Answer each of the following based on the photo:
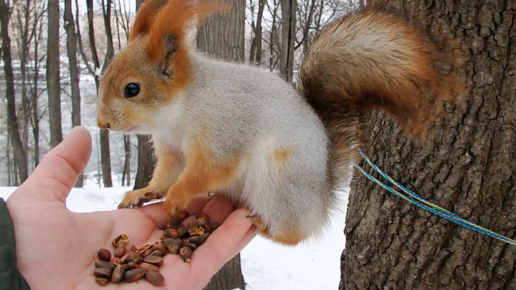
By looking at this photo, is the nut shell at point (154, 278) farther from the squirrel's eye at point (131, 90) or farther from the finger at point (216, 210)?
the squirrel's eye at point (131, 90)

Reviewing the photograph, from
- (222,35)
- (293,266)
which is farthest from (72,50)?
(293,266)

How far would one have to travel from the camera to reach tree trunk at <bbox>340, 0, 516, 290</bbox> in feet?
3.94

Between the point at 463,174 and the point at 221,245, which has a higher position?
the point at 463,174

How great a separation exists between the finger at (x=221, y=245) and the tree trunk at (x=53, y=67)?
15.5ft

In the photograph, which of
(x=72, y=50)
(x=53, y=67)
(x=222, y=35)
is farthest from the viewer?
(x=72, y=50)

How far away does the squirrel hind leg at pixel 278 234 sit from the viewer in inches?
48.3

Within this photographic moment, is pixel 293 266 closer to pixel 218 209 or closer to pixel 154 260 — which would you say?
pixel 218 209

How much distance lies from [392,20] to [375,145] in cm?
50

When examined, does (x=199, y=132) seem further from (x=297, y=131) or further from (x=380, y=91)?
(x=380, y=91)

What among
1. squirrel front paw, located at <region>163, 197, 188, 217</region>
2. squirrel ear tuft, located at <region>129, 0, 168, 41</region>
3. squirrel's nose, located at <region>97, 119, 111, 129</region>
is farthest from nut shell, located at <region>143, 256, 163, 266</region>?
squirrel ear tuft, located at <region>129, 0, 168, 41</region>

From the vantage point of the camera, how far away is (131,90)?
3.80ft

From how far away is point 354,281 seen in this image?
4.90 ft

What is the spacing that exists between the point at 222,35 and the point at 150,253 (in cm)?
139

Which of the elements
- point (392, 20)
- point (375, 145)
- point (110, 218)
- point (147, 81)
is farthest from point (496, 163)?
point (110, 218)
